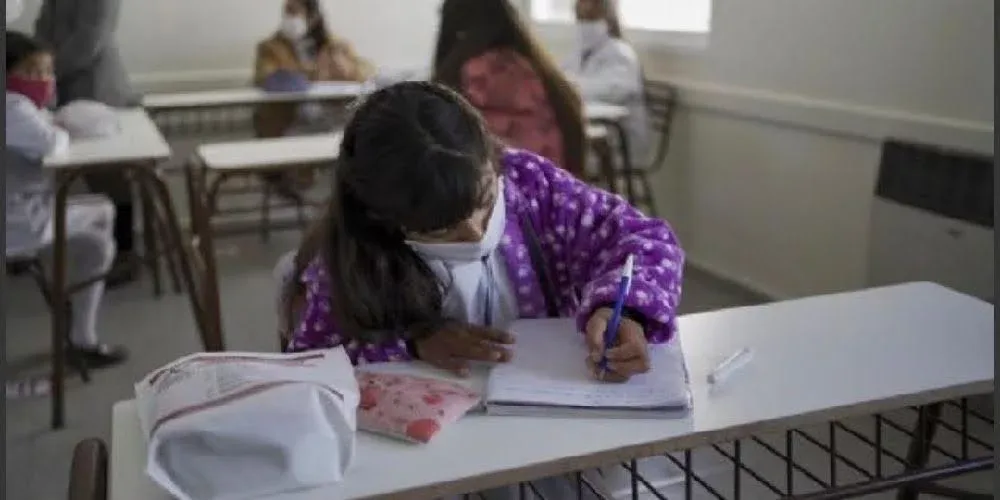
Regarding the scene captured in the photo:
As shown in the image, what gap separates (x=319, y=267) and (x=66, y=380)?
6.74ft

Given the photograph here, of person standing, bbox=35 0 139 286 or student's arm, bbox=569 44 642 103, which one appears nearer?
person standing, bbox=35 0 139 286

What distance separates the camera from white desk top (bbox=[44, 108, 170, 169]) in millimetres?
2846

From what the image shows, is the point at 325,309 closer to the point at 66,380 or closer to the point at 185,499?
the point at 185,499

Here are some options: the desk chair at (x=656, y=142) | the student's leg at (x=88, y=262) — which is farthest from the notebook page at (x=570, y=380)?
the desk chair at (x=656, y=142)

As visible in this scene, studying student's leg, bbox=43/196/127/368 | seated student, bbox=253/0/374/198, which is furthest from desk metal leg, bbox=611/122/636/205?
student's leg, bbox=43/196/127/368

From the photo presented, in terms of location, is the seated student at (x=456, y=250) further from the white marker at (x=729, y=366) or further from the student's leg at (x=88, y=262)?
the student's leg at (x=88, y=262)

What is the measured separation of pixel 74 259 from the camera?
3.24 m

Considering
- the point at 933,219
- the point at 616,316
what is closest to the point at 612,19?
the point at 933,219

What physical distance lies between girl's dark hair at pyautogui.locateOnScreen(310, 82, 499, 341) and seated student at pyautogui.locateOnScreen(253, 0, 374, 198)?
11.0ft

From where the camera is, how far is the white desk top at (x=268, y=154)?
9.74ft

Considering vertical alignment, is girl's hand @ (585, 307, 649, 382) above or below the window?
below

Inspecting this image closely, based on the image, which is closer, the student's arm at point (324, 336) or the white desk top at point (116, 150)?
the student's arm at point (324, 336)

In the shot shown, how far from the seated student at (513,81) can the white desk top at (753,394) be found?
1489mm

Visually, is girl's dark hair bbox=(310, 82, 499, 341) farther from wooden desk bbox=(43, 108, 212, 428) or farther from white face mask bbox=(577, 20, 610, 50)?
white face mask bbox=(577, 20, 610, 50)
